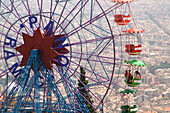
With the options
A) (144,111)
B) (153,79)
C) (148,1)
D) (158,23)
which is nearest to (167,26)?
(158,23)

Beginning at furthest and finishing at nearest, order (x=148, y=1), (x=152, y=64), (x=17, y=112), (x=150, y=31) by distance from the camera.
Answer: (x=148, y=1), (x=150, y=31), (x=152, y=64), (x=17, y=112)

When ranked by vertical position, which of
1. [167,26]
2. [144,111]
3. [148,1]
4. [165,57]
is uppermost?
[148,1]

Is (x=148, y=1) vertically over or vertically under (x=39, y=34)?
over

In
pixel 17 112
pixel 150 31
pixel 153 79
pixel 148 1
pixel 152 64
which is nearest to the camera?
pixel 17 112

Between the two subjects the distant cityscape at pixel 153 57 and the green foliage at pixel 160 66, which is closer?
the distant cityscape at pixel 153 57

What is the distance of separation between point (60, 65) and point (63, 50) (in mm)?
810

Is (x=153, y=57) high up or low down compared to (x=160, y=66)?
up

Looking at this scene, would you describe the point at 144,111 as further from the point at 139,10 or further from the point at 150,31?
the point at 139,10

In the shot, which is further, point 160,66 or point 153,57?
point 153,57

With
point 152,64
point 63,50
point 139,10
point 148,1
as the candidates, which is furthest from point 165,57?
point 63,50

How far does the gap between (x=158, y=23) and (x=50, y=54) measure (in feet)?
525

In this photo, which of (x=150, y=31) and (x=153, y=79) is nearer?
(x=153, y=79)

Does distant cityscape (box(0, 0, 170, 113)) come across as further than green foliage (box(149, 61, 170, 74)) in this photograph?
No

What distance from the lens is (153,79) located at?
118312 millimetres
